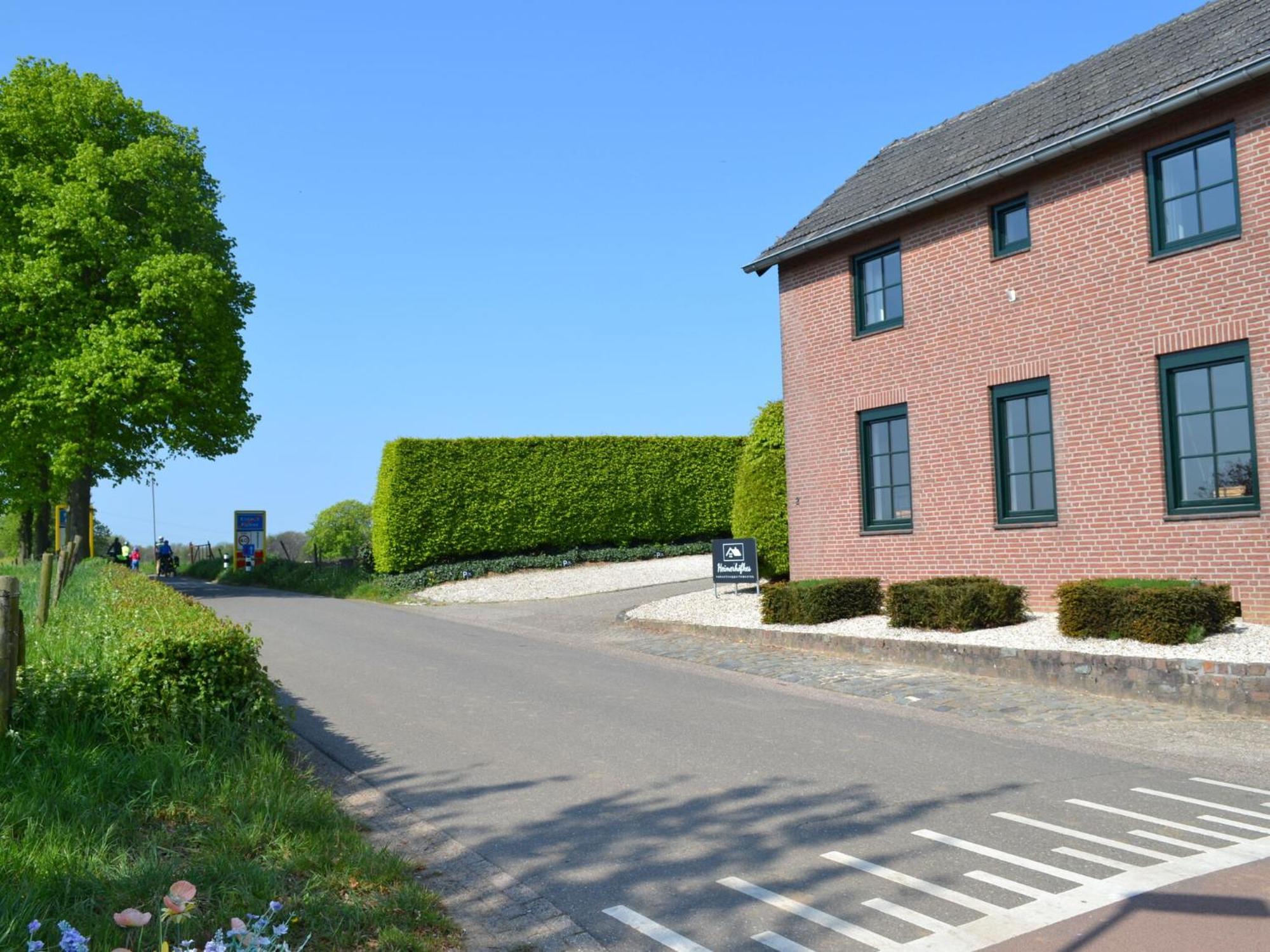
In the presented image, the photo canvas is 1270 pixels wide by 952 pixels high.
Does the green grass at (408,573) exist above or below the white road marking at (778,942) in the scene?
above

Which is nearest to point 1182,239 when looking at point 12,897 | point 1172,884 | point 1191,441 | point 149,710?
A: point 1191,441

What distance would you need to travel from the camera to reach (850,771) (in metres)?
7.58

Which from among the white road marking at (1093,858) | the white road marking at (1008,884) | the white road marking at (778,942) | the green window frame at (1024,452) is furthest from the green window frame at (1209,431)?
the white road marking at (778,942)

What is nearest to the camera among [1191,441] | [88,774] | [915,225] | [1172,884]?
[1172,884]

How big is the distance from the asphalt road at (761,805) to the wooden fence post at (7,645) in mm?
2397

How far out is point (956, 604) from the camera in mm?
13453

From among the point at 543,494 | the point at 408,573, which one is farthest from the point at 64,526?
the point at 543,494

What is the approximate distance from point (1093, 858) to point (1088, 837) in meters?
0.42

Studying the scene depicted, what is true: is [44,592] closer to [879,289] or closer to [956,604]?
[956,604]

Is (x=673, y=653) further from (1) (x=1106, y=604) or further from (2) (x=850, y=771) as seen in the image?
(2) (x=850, y=771)

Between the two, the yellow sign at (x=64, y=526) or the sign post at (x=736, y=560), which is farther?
the yellow sign at (x=64, y=526)

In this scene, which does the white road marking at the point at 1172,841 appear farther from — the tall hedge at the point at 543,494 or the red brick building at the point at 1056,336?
the tall hedge at the point at 543,494

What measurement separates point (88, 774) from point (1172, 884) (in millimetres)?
5601

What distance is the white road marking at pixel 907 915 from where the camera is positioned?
459 centimetres
